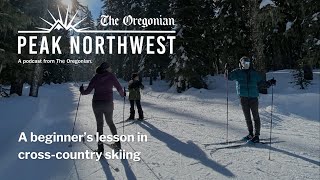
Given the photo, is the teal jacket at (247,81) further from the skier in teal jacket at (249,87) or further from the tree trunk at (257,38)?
the tree trunk at (257,38)

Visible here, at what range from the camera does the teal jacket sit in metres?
8.68

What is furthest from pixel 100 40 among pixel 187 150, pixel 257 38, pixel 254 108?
pixel 257 38

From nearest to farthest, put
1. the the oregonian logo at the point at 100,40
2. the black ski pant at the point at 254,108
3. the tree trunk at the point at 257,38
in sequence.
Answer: the black ski pant at the point at 254,108, the the oregonian logo at the point at 100,40, the tree trunk at the point at 257,38

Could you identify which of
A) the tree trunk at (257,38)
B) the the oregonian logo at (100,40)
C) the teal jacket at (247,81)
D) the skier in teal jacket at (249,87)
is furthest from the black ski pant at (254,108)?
the tree trunk at (257,38)

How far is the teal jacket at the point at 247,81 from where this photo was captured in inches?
A: 342

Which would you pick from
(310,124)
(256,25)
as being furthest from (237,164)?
(256,25)

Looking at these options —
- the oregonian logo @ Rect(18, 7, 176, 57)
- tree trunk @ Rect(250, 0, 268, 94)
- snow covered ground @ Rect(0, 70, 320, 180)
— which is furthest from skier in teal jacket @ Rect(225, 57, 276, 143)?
tree trunk @ Rect(250, 0, 268, 94)

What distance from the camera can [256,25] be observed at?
58.9 ft

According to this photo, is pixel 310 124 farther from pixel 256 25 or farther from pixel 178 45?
pixel 178 45

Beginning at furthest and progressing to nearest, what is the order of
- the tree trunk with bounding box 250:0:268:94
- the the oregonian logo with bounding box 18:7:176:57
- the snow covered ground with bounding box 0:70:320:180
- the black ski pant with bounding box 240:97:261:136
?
the tree trunk with bounding box 250:0:268:94, the the oregonian logo with bounding box 18:7:176:57, the black ski pant with bounding box 240:97:261:136, the snow covered ground with bounding box 0:70:320:180

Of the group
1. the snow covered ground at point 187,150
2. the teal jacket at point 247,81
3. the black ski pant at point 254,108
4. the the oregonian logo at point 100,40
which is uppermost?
the the oregonian logo at point 100,40

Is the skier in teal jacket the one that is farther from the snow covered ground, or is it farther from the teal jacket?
the snow covered ground

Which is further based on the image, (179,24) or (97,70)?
(179,24)

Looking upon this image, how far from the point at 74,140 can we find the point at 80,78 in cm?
8437
